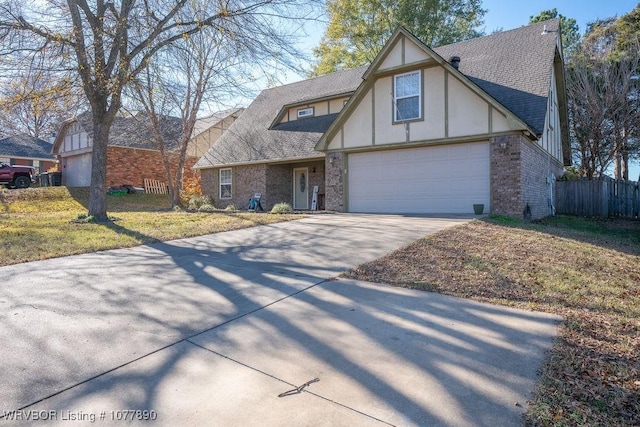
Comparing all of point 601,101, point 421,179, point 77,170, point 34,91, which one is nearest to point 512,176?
point 421,179

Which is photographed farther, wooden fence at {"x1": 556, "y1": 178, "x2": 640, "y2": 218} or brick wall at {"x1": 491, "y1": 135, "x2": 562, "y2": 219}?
wooden fence at {"x1": 556, "y1": 178, "x2": 640, "y2": 218}

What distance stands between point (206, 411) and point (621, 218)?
19.7 meters

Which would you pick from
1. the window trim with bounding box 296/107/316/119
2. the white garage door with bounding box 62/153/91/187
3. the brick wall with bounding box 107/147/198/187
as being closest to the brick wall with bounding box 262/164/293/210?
the window trim with bounding box 296/107/316/119

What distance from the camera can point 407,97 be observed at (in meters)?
13.3

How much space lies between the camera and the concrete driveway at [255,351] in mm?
2367

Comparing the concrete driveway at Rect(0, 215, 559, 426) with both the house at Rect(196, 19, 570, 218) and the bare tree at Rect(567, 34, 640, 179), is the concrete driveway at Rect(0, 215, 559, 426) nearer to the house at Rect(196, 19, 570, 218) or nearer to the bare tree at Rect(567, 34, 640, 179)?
the house at Rect(196, 19, 570, 218)

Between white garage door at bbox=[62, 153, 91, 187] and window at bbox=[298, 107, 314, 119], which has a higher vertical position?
window at bbox=[298, 107, 314, 119]

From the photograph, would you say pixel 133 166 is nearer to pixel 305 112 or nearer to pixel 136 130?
pixel 136 130

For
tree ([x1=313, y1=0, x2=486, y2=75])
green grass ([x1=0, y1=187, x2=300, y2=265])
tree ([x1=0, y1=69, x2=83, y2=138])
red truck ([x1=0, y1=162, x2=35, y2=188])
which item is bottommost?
green grass ([x1=0, y1=187, x2=300, y2=265])

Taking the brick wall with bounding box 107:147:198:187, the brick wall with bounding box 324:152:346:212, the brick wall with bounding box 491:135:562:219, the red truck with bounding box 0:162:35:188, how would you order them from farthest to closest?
the brick wall with bounding box 107:147:198:187
the red truck with bounding box 0:162:35:188
the brick wall with bounding box 324:152:346:212
the brick wall with bounding box 491:135:562:219

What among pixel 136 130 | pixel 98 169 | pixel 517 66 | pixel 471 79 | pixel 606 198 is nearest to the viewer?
pixel 98 169

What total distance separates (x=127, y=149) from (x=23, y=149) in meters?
→ 17.5

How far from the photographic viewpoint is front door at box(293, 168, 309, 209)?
18922mm

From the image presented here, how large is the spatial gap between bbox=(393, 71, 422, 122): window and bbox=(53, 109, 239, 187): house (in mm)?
12300
